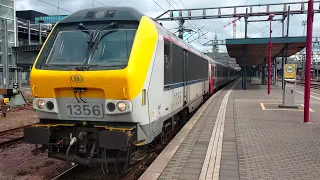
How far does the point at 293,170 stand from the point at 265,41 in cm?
2435

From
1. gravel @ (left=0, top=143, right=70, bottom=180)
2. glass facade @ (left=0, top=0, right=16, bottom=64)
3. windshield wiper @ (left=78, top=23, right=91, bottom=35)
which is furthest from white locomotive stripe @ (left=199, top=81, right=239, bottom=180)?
glass facade @ (left=0, top=0, right=16, bottom=64)

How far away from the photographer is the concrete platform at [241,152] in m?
5.35

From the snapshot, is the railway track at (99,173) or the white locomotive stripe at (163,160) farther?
the railway track at (99,173)

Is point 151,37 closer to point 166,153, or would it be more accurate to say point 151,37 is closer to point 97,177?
point 166,153

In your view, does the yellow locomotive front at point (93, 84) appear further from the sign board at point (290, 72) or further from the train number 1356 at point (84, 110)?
the sign board at point (290, 72)

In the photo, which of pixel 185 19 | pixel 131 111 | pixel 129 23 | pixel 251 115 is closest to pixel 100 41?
pixel 129 23

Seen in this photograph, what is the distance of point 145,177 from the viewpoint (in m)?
5.12

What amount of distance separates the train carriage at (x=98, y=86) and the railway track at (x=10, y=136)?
4.06m

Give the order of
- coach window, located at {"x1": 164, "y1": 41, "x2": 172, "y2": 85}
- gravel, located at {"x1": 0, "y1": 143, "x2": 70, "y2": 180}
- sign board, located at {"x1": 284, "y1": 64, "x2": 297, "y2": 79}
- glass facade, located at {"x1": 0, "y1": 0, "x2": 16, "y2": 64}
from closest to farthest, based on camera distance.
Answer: gravel, located at {"x1": 0, "y1": 143, "x2": 70, "y2": 180} < coach window, located at {"x1": 164, "y1": 41, "x2": 172, "y2": 85} < sign board, located at {"x1": 284, "y1": 64, "x2": 297, "y2": 79} < glass facade, located at {"x1": 0, "y1": 0, "x2": 16, "y2": 64}

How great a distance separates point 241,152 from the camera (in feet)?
22.0

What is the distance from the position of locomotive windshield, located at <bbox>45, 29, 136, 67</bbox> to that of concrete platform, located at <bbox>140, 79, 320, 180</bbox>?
202 cm

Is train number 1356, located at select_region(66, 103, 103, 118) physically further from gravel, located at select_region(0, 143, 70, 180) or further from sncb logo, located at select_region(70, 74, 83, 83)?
gravel, located at select_region(0, 143, 70, 180)

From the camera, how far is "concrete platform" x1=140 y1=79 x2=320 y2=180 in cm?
535

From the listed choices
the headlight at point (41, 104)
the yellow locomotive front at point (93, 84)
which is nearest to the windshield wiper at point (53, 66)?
the yellow locomotive front at point (93, 84)
